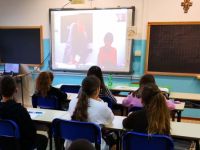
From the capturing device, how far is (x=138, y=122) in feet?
6.12

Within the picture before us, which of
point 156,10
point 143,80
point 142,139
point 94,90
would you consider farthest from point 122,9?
point 142,139

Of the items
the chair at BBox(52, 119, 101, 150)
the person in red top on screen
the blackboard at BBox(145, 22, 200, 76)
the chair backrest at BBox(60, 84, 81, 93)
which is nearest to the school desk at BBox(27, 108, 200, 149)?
the chair at BBox(52, 119, 101, 150)

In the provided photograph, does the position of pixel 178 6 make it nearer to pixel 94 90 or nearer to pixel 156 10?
pixel 156 10

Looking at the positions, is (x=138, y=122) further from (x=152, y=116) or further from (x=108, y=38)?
(x=108, y=38)

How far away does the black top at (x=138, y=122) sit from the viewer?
183cm

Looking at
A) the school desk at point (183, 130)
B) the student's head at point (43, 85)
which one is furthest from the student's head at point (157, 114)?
the student's head at point (43, 85)

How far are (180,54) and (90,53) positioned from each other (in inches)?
75.3

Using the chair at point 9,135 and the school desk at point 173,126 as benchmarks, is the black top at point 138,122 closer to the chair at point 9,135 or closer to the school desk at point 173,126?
the school desk at point 173,126

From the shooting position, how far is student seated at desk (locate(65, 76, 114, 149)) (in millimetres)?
2061

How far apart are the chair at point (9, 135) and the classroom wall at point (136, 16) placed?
339 centimetres

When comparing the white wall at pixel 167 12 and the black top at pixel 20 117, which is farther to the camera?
the white wall at pixel 167 12

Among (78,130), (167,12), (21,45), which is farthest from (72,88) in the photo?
(21,45)

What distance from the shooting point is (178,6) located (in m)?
4.66

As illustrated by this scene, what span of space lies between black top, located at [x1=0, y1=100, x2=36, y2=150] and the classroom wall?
330 cm
